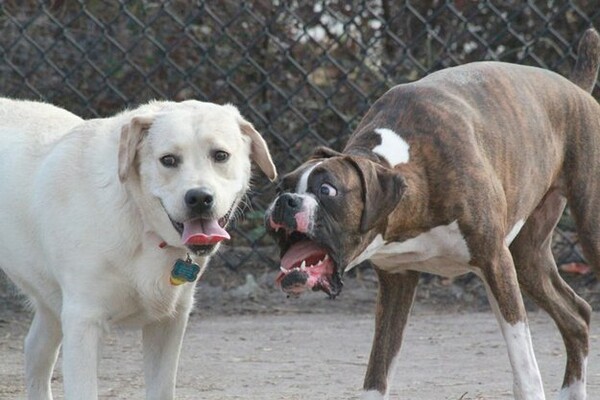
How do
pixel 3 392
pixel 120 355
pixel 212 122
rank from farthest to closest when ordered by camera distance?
1. pixel 120 355
2. pixel 3 392
3. pixel 212 122

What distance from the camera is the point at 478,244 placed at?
179 inches

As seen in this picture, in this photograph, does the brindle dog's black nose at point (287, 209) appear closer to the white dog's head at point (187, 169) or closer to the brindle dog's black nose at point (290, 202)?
the brindle dog's black nose at point (290, 202)

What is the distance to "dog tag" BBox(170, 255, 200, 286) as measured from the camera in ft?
14.8

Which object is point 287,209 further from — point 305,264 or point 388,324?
point 388,324

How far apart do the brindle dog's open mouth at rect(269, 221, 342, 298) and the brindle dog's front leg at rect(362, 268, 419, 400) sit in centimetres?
68

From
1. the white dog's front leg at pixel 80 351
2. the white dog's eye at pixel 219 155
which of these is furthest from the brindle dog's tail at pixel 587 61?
the white dog's front leg at pixel 80 351

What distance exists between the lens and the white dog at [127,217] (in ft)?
14.1

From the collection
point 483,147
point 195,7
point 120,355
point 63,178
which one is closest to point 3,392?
Result: point 120,355

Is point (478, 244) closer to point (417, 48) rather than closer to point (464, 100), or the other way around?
point (464, 100)

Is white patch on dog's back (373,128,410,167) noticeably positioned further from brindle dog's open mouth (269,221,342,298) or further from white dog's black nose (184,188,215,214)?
white dog's black nose (184,188,215,214)

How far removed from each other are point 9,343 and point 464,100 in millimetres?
2498

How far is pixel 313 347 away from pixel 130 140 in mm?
2095

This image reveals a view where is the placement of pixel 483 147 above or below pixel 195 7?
above

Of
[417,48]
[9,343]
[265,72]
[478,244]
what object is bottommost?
[9,343]
